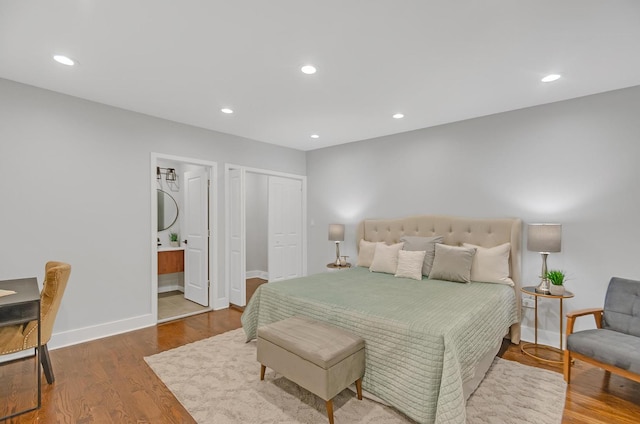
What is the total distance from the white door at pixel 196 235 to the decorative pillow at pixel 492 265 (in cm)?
360

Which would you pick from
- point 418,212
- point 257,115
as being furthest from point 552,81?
point 257,115

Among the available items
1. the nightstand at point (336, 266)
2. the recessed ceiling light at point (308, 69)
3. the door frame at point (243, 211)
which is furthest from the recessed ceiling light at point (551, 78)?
the door frame at point (243, 211)

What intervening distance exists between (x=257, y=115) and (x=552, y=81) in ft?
10.00

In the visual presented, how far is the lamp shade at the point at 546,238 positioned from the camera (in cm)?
292

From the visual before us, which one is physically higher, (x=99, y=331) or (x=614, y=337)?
(x=614, y=337)

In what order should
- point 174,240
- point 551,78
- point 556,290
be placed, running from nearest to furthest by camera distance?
point 551,78
point 556,290
point 174,240

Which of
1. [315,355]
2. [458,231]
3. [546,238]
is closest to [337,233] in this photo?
[458,231]

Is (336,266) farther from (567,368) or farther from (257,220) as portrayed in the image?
(567,368)

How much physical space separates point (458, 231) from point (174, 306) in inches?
164

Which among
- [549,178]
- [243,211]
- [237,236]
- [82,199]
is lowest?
[237,236]

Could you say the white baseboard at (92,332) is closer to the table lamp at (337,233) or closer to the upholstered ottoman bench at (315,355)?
the upholstered ottoman bench at (315,355)

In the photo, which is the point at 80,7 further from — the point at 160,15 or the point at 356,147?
the point at 356,147

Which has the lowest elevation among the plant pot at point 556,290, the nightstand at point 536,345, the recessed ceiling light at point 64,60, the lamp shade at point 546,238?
the nightstand at point 536,345

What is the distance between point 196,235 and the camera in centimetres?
465
